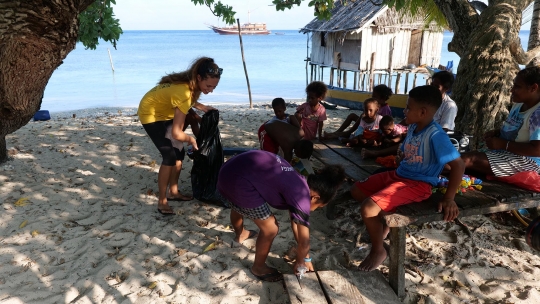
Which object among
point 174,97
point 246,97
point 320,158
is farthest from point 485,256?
point 246,97

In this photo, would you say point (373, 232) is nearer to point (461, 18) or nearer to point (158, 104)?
point (158, 104)

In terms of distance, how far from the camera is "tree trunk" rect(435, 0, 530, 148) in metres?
4.89

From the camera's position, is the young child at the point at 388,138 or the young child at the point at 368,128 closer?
the young child at the point at 388,138

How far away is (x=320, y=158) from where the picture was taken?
4.22 metres

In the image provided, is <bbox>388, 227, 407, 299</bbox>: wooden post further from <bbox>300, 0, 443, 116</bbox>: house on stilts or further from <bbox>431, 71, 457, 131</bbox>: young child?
<bbox>300, 0, 443, 116</bbox>: house on stilts

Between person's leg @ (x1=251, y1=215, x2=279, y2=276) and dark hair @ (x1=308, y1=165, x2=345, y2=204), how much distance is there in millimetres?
455

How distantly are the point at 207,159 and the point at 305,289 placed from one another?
78.2 inches

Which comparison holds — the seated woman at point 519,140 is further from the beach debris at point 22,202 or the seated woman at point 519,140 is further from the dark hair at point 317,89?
the beach debris at point 22,202

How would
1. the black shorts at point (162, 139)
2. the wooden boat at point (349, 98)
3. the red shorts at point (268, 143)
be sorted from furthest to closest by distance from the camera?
1. the wooden boat at point (349, 98)
2. the red shorts at point (268, 143)
3. the black shorts at point (162, 139)

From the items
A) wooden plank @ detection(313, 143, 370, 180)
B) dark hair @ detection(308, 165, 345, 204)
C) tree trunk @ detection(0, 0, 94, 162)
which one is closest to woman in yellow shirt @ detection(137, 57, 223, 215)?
tree trunk @ detection(0, 0, 94, 162)

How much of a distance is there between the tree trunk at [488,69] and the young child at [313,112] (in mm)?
1893

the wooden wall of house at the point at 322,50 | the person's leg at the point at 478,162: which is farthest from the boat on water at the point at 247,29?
the person's leg at the point at 478,162

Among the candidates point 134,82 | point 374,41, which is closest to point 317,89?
point 374,41

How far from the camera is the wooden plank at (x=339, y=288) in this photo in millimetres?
2643
